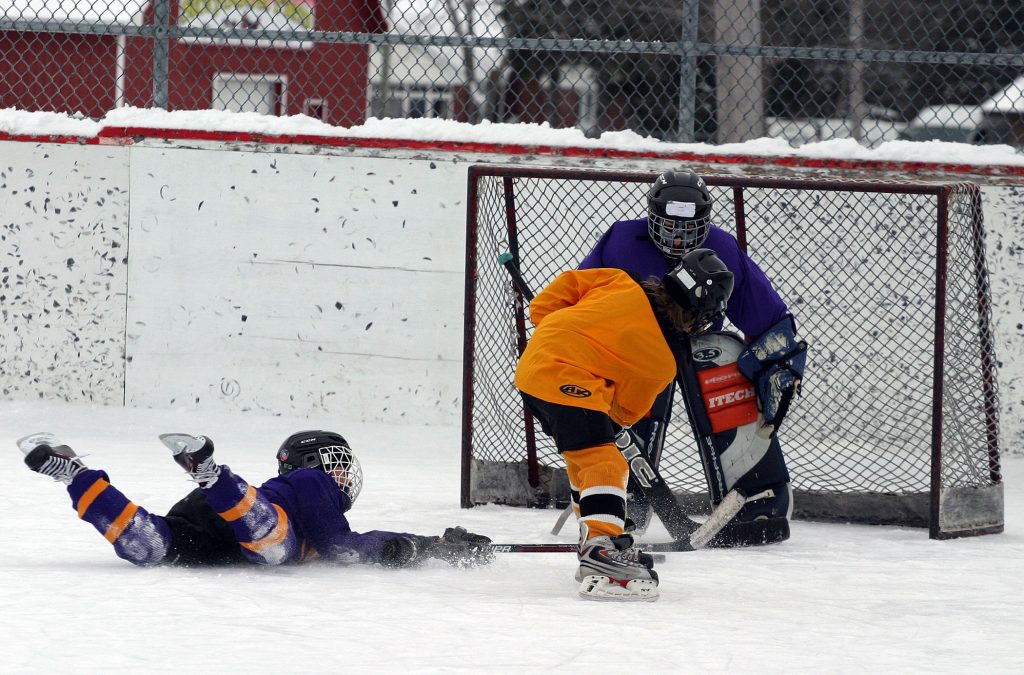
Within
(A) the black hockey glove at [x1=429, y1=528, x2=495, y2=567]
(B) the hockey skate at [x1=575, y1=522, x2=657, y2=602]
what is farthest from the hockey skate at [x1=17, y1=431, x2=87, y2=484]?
(B) the hockey skate at [x1=575, y1=522, x2=657, y2=602]

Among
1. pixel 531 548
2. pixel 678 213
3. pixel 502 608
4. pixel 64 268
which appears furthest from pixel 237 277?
pixel 502 608

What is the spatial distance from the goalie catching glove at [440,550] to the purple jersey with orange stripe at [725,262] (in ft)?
3.03

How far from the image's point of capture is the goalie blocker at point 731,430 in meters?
3.93

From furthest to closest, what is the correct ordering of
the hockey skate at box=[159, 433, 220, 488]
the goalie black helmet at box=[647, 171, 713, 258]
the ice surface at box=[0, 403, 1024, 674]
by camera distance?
the goalie black helmet at box=[647, 171, 713, 258]
the hockey skate at box=[159, 433, 220, 488]
the ice surface at box=[0, 403, 1024, 674]

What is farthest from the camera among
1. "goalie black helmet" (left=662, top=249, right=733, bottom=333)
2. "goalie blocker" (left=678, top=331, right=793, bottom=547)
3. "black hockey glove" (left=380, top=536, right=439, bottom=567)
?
"goalie blocker" (left=678, top=331, right=793, bottom=547)

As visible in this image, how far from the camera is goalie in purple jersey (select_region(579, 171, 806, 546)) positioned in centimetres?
373

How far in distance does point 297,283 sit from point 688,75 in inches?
77.0

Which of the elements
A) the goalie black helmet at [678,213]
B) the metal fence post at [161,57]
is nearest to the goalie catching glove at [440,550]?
the goalie black helmet at [678,213]

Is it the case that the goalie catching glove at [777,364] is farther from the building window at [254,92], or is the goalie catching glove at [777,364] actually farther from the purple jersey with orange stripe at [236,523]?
the building window at [254,92]

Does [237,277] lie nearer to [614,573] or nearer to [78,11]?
[78,11]

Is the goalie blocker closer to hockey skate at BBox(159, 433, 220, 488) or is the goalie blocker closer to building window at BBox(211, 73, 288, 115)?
hockey skate at BBox(159, 433, 220, 488)

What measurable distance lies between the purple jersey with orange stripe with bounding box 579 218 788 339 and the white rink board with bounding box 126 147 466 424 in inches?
71.9

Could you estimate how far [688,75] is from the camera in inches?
223

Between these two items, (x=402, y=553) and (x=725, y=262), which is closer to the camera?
(x=402, y=553)
